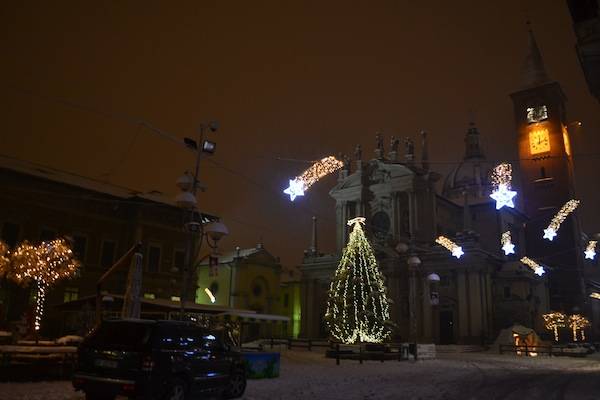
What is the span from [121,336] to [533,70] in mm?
74084

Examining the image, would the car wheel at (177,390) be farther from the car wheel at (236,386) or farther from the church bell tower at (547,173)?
the church bell tower at (547,173)

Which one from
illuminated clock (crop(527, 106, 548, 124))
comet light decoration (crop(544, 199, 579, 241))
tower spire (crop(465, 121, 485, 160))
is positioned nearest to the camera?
comet light decoration (crop(544, 199, 579, 241))

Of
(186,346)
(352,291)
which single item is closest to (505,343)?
(352,291)

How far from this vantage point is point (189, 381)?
1106 centimetres

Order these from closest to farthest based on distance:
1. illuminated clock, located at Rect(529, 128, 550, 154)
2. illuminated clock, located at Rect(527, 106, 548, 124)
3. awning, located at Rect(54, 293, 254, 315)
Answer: awning, located at Rect(54, 293, 254, 315), illuminated clock, located at Rect(529, 128, 550, 154), illuminated clock, located at Rect(527, 106, 548, 124)

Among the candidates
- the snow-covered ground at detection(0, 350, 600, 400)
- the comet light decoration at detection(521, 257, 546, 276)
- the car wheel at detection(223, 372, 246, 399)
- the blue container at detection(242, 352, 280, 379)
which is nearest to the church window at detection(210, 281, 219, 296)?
the comet light decoration at detection(521, 257, 546, 276)

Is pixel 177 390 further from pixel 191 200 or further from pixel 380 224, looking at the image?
pixel 380 224

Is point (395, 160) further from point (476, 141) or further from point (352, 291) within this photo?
point (476, 141)

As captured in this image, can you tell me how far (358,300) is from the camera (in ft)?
130

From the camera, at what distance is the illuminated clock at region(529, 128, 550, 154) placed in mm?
67206

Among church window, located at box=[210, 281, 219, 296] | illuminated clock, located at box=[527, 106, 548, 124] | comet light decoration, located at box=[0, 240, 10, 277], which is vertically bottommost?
comet light decoration, located at box=[0, 240, 10, 277]

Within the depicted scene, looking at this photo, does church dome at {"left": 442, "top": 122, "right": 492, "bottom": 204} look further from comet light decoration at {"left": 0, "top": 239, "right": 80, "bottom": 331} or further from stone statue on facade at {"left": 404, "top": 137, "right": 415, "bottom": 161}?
comet light decoration at {"left": 0, "top": 239, "right": 80, "bottom": 331}

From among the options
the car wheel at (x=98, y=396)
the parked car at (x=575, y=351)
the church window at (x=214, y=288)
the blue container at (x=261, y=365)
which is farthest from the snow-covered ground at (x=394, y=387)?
the church window at (x=214, y=288)

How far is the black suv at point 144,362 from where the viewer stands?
1007 cm
